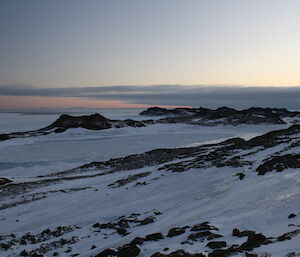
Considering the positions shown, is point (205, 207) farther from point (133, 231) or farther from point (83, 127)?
point (83, 127)

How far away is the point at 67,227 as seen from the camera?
11984mm

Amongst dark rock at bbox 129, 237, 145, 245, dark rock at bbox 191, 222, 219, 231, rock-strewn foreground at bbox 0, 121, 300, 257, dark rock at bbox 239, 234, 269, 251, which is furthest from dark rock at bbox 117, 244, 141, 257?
dark rock at bbox 239, 234, 269, 251

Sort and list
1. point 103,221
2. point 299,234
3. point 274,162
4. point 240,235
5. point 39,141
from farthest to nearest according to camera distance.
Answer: point 39,141 < point 274,162 < point 103,221 < point 240,235 < point 299,234

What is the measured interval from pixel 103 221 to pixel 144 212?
1.81 m

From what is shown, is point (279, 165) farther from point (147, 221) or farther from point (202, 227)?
point (202, 227)

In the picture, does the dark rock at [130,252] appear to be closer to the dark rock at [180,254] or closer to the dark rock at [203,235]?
the dark rock at [180,254]

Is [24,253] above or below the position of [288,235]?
below

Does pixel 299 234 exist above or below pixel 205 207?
above

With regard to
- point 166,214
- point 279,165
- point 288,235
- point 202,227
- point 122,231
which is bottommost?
point 122,231

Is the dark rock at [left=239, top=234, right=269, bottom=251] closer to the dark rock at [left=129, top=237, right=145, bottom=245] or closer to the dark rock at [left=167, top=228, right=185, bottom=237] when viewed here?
the dark rock at [left=167, top=228, right=185, bottom=237]

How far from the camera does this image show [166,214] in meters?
11.7

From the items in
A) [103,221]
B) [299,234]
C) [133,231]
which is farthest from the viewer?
[103,221]

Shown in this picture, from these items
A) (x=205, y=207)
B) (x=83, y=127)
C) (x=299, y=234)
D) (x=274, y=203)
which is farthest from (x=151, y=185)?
(x=83, y=127)

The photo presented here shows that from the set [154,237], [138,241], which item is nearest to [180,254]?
[138,241]
